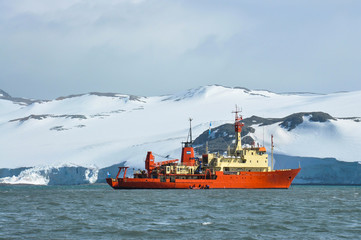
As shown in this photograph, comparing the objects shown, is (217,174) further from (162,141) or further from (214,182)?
(162,141)

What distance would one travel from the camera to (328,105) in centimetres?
17638

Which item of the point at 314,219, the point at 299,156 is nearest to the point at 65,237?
the point at 314,219

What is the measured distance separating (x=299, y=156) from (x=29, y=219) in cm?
8283

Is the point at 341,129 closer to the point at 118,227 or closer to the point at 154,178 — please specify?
the point at 154,178

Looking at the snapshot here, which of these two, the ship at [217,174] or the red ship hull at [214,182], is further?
the ship at [217,174]

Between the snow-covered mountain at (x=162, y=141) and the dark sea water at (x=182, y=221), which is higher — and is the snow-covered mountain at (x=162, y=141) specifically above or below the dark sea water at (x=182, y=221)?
above

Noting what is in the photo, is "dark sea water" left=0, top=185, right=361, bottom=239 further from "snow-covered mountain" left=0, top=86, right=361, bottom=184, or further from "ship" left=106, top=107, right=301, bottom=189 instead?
"snow-covered mountain" left=0, top=86, right=361, bottom=184

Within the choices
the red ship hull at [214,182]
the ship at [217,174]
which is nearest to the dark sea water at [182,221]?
the red ship hull at [214,182]

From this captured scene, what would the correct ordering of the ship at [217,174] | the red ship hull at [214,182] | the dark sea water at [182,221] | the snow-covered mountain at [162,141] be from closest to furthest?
the dark sea water at [182,221]
the red ship hull at [214,182]
the ship at [217,174]
the snow-covered mountain at [162,141]

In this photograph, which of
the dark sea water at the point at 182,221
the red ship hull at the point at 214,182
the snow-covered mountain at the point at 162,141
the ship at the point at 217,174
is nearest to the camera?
the dark sea water at the point at 182,221

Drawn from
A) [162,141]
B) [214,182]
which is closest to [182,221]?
[214,182]

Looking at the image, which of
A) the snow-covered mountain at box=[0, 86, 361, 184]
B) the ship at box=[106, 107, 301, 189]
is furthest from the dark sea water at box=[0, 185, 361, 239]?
the snow-covered mountain at box=[0, 86, 361, 184]

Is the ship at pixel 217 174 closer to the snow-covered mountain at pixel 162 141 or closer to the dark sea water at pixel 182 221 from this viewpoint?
the dark sea water at pixel 182 221

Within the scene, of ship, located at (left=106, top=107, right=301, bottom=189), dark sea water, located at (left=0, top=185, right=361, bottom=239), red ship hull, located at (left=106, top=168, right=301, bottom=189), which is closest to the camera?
dark sea water, located at (left=0, top=185, right=361, bottom=239)
